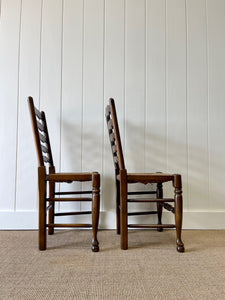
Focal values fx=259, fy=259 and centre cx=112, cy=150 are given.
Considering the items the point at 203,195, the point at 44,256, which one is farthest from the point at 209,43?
the point at 44,256

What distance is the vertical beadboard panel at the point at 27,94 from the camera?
1.67 m

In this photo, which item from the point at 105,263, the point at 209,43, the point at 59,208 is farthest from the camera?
the point at 209,43

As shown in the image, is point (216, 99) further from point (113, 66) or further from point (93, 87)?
point (93, 87)

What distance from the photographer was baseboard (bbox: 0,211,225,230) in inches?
64.1

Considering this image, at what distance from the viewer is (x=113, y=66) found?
5.70 feet

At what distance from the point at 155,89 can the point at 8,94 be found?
0.98 meters

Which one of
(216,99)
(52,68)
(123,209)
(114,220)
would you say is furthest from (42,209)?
(216,99)

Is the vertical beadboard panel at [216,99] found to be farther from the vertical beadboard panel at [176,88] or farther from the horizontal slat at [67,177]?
the horizontal slat at [67,177]

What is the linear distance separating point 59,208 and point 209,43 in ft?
4.89

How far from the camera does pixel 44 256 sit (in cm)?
112

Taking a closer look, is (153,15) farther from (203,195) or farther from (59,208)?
(59,208)

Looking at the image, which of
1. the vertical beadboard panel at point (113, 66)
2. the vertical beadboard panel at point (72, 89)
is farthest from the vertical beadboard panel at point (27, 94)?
the vertical beadboard panel at point (113, 66)

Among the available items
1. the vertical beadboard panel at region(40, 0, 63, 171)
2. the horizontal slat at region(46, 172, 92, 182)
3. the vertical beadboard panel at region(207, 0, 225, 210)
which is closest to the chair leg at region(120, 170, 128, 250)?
the horizontal slat at region(46, 172, 92, 182)

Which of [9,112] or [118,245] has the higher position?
[9,112]
